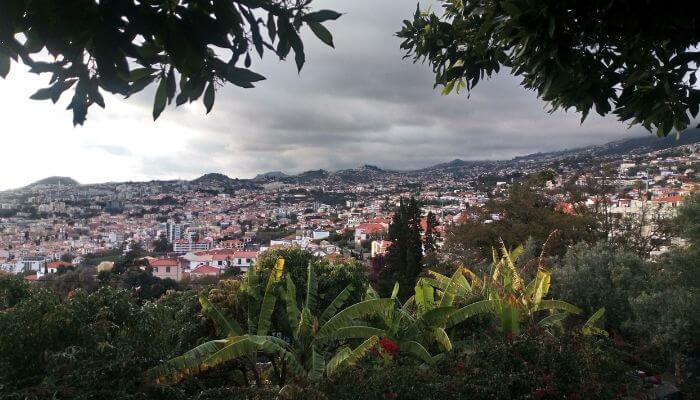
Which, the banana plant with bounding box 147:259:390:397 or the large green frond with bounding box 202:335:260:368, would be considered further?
the large green frond with bounding box 202:335:260:368

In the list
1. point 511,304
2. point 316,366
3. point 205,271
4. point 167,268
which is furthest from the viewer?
point 167,268

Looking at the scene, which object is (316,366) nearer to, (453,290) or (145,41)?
(453,290)

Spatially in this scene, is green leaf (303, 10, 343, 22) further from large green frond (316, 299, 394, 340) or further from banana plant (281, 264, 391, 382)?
large green frond (316, 299, 394, 340)

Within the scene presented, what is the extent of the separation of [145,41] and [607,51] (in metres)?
2.38

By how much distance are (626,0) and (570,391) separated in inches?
160

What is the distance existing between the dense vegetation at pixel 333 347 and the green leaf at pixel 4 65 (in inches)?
131

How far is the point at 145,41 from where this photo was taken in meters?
1.43

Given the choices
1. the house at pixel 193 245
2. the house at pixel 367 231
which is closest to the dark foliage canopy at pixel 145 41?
the house at pixel 367 231

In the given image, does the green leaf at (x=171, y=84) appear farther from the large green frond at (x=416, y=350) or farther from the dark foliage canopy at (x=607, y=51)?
the large green frond at (x=416, y=350)

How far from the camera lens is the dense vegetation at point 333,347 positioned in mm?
4309

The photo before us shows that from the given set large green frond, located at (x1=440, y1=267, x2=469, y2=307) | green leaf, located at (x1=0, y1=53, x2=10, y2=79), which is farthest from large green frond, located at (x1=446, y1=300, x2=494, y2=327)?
green leaf, located at (x1=0, y1=53, x2=10, y2=79)

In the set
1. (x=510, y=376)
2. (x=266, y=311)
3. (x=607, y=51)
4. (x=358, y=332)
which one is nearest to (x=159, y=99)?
(x=607, y=51)

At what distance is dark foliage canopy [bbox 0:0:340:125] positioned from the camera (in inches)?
48.6

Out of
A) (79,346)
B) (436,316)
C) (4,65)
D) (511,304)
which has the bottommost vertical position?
(436,316)
